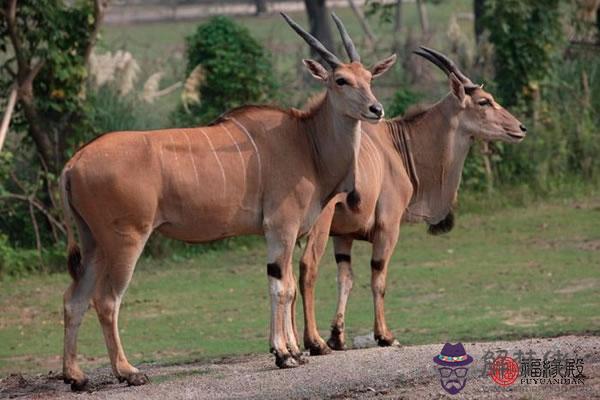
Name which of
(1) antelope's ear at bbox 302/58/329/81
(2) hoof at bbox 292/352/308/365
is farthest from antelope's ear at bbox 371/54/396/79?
(2) hoof at bbox 292/352/308/365

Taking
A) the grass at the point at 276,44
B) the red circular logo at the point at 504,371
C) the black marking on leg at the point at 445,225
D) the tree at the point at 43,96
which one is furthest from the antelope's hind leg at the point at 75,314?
the grass at the point at 276,44

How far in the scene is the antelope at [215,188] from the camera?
849 cm

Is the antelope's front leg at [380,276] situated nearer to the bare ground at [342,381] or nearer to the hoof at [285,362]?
the bare ground at [342,381]

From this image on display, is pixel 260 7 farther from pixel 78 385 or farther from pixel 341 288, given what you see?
pixel 78 385

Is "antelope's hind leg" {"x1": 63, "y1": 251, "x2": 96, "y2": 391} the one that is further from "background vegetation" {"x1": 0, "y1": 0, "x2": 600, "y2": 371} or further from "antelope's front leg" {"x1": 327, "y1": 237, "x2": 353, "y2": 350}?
"background vegetation" {"x1": 0, "y1": 0, "x2": 600, "y2": 371}

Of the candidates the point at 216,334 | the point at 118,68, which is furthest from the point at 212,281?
the point at 118,68

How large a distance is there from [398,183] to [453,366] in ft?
8.26

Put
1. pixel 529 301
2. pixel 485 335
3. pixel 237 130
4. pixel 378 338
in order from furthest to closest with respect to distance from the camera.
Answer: pixel 529 301 → pixel 485 335 → pixel 378 338 → pixel 237 130

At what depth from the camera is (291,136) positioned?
9258 millimetres

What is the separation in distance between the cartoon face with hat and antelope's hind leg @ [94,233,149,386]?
1715 mm

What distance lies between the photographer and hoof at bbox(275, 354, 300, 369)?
8820 mm

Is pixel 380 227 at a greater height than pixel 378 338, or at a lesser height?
greater

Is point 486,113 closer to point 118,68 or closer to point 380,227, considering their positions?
point 380,227

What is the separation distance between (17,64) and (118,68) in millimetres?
2084
